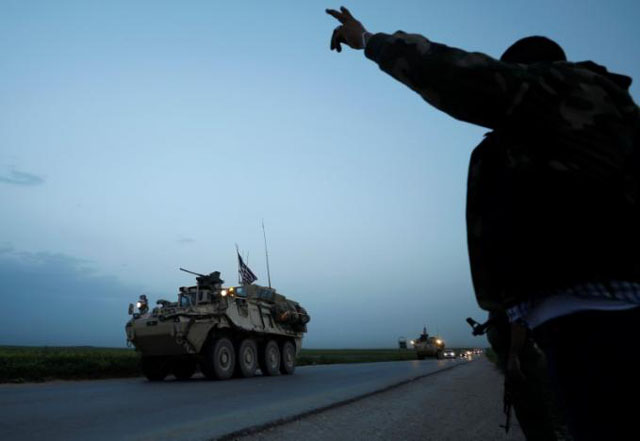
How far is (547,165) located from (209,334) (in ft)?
46.2

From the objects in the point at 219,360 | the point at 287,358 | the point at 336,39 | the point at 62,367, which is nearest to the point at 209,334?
the point at 219,360

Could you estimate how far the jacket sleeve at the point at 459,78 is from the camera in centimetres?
135

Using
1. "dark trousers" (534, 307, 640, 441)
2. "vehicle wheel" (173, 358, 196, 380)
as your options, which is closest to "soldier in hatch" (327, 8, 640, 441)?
"dark trousers" (534, 307, 640, 441)

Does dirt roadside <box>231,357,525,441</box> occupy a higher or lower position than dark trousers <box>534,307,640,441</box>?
lower

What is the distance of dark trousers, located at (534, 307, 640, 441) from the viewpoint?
1.17 meters

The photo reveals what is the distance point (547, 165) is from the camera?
130 centimetres

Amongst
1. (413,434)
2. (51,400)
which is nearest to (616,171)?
(413,434)

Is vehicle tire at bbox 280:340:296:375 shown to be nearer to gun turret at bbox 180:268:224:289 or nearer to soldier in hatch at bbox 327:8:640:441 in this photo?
gun turret at bbox 180:268:224:289

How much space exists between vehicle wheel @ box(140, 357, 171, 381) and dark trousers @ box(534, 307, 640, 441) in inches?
604

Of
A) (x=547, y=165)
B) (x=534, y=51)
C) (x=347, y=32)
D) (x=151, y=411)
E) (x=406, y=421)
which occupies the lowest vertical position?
(x=406, y=421)

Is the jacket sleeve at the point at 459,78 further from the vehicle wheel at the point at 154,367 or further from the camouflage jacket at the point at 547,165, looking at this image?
the vehicle wheel at the point at 154,367

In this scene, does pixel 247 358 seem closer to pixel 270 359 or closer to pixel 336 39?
pixel 270 359

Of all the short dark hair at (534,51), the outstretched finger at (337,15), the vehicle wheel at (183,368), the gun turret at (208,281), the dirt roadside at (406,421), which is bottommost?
the dirt roadside at (406,421)

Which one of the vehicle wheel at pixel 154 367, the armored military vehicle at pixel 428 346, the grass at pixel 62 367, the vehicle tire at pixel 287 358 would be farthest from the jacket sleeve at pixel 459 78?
the armored military vehicle at pixel 428 346
